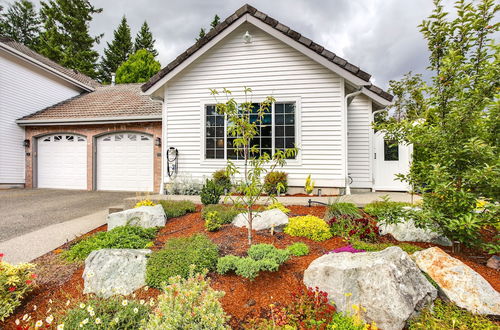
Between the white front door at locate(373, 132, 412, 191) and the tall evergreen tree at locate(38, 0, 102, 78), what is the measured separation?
26.1m

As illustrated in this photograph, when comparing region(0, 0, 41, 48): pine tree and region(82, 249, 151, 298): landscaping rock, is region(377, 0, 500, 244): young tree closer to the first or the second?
region(82, 249, 151, 298): landscaping rock

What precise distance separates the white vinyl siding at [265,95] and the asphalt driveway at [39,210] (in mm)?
2853

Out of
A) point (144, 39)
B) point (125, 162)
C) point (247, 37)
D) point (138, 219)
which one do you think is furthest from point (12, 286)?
point (144, 39)

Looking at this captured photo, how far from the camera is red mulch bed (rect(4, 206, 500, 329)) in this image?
2.13m

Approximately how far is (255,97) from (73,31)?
2573cm

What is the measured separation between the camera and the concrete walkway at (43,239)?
3502mm

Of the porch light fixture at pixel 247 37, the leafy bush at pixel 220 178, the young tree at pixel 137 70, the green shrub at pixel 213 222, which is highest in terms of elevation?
the young tree at pixel 137 70

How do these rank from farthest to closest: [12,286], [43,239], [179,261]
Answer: [43,239] → [179,261] → [12,286]

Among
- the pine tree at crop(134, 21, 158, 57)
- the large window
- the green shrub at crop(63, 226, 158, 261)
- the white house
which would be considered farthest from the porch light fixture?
the pine tree at crop(134, 21, 158, 57)

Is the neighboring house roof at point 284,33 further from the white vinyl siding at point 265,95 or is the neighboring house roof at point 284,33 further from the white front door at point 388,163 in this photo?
the white front door at point 388,163

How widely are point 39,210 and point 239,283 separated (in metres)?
6.63

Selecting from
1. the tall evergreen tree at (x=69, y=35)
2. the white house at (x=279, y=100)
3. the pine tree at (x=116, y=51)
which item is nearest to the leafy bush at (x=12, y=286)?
the white house at (x=279, y=100)

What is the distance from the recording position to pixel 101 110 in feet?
34.2

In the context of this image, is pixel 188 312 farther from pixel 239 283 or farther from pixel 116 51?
pixel 116 51
